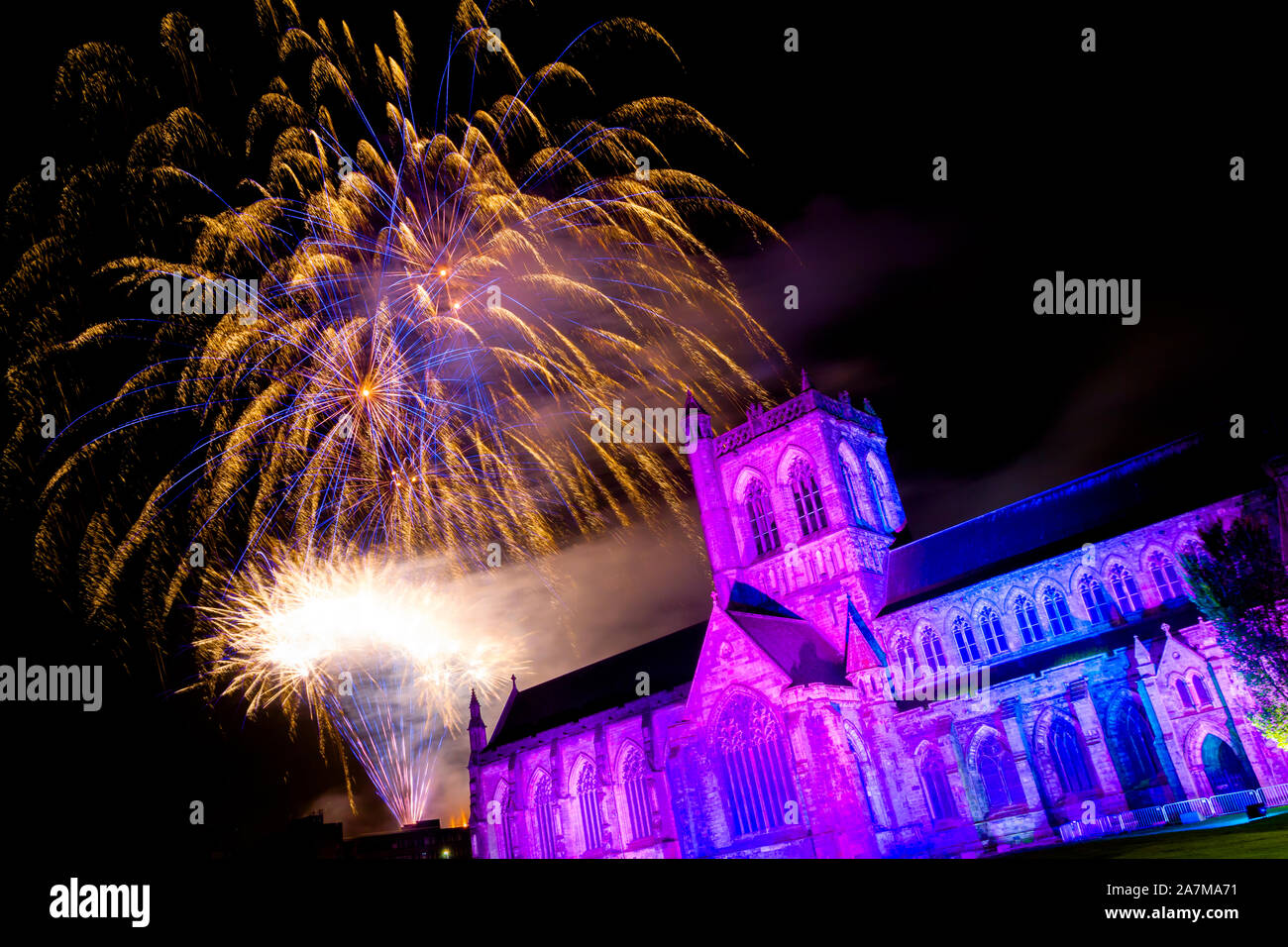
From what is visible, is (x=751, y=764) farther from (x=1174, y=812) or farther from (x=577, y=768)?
(x=577, y=768)

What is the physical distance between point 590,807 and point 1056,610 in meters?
26.4

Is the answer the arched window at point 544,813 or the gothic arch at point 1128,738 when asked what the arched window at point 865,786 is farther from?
the arched window at point 544,813

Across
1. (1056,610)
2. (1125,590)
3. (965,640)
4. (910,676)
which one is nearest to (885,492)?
(965,640)

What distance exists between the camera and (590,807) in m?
44.9

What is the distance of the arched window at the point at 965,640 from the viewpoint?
3622cm

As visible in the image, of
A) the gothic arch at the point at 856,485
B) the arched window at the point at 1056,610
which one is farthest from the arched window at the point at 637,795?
the arched window at the point at 1056,610

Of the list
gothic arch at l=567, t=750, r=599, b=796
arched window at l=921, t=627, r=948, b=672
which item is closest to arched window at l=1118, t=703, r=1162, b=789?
arched window at l=921, t=627, r=948, b=672

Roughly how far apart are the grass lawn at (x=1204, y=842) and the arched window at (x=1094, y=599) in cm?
902

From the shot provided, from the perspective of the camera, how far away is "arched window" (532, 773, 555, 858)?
1829 inches

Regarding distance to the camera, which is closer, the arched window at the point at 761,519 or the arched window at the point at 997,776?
the arched window at the point at 997,776

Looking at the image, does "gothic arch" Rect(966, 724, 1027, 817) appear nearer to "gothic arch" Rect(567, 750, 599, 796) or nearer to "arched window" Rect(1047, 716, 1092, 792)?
"arched window" Rect(1047, 716, 1092, 792)

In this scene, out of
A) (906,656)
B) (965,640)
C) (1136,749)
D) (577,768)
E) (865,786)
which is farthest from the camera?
(577,768)
